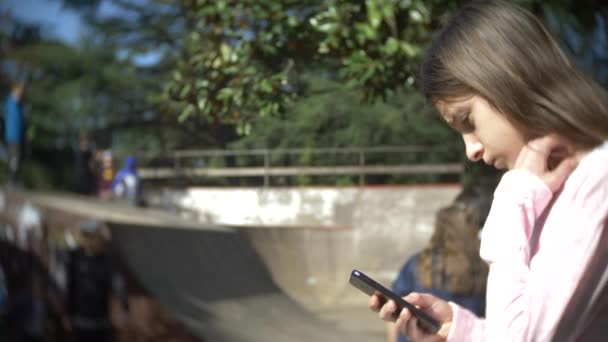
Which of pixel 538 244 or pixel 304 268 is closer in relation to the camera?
pixel 538 244

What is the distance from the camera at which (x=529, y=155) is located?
42.5 inches

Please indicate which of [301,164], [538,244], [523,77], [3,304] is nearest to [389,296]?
[538,244]

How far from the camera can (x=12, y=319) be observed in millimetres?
5645

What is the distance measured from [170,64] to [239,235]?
777 millimetres

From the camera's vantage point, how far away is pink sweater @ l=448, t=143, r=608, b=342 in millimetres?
967

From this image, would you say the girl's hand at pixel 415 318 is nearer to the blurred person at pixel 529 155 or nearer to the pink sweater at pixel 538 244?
the blurred person at pixel 529 155

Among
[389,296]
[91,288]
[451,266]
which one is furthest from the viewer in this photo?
[91,288]

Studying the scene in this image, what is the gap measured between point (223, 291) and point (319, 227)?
1.63ft

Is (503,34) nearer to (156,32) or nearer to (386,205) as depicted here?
(386,205)

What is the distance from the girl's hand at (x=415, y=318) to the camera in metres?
1.19

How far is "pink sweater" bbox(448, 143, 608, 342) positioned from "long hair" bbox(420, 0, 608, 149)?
2.2 inches

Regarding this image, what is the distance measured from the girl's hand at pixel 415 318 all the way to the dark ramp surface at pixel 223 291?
39.9 inches

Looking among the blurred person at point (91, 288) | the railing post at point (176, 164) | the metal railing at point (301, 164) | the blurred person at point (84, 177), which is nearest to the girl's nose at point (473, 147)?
the metal railing at point (301, 164)

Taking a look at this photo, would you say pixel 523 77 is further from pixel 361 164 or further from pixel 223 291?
pixel 223 291
